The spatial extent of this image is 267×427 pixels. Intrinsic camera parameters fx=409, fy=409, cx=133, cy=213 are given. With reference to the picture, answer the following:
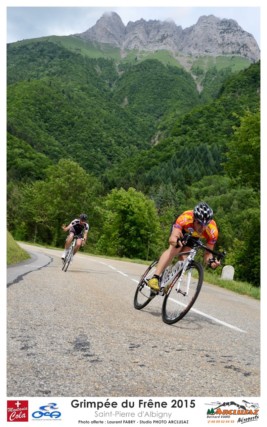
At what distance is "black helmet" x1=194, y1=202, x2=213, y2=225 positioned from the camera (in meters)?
5.33

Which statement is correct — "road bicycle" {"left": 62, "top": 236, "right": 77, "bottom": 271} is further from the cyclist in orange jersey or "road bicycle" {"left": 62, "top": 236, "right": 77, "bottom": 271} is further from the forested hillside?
the forested hillside

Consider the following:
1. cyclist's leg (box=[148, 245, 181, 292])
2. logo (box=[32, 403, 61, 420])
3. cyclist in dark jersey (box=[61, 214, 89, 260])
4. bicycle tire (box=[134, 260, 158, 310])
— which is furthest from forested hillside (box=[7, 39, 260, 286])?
logo (box=[32, 403, 61, 420])

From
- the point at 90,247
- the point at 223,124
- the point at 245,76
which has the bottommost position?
the point at 90,247

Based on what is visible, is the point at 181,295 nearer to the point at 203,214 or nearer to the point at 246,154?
the point at 203,214

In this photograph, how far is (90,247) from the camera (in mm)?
73250

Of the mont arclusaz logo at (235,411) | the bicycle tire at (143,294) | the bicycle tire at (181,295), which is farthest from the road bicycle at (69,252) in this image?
the mont arclusaz logo at (235,411)

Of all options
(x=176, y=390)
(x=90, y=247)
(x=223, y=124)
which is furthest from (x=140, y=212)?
(x=223, y=124)

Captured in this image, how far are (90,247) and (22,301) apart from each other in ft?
220

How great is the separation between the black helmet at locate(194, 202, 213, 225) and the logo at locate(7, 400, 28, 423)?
3349 millimetres

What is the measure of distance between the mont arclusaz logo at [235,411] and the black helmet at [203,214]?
2875 millimetres

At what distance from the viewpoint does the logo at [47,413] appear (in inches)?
99.8

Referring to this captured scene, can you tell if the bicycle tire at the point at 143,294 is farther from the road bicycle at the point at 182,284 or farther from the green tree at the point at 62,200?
the green tree at the point at 62,200
